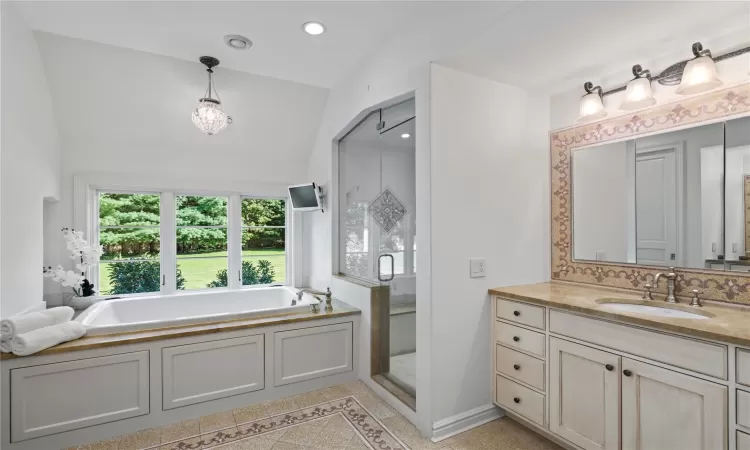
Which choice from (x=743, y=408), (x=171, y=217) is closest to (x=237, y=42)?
(x=171, y=217)

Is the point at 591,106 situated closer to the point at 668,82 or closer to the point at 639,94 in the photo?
the point at 639,94

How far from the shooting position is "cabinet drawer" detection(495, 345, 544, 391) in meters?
2.10

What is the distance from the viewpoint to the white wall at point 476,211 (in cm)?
221

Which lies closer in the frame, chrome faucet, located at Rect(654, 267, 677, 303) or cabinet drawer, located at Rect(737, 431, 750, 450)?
cabinet drawer, located at Rect(737, 431, 750, 450)

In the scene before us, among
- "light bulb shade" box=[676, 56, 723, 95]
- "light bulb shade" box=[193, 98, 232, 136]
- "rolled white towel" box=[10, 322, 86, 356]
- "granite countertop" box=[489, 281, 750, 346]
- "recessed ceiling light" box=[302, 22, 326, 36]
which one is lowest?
"rolled white towel" box=[10, 322, 86, 356]

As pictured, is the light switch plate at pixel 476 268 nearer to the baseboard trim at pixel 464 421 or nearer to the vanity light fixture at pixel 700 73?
the baseboard trim at pixel 464 421

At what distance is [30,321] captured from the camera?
215cm

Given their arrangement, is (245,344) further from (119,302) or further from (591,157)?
(591,157)

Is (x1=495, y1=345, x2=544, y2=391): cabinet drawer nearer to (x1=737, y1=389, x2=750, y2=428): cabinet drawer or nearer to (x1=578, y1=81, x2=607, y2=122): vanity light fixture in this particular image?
(x1=737, y1=389, x2=750, y2=428): cabinet drawer

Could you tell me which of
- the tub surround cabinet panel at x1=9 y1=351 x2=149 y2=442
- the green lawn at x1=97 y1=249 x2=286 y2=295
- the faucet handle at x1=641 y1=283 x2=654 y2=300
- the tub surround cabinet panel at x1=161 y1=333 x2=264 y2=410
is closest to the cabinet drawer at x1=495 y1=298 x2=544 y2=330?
the faucet handle at x1=641 y1=283 x2=654 y2=300

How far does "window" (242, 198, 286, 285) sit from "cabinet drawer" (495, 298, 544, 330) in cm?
286

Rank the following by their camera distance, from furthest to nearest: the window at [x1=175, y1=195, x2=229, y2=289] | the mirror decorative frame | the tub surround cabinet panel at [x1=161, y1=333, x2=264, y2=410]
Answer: the window at [x1=175, y1=195, x2=229, y2=289] → the tub surround cabinet panel at [x1=161, y1=333, x2=264, y2=410] → the mirror decorative frame

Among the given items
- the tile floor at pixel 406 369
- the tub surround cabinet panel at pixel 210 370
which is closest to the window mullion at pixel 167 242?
the tub surround cabinet panel at pixel 210 370

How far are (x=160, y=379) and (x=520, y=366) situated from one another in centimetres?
229
